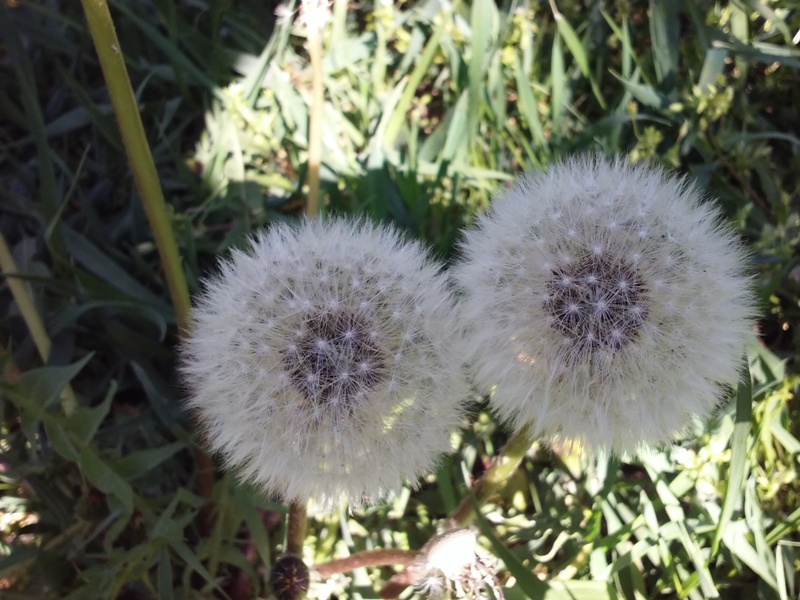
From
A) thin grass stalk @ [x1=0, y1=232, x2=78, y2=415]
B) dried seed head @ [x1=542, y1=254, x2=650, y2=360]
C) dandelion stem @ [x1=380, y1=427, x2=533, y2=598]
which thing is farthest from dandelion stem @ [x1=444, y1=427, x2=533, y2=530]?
thin grass stalk @ [x1=0, y1=232, x2=78, y2=415]

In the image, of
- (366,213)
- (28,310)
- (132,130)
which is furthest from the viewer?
(366,213)

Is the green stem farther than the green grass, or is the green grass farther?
the green grass

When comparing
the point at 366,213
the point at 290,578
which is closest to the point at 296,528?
the point at 290,578

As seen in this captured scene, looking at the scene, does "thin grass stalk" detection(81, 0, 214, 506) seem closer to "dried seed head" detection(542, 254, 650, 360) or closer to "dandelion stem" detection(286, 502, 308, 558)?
"dandelion stem" detection(286, 502, 308, 558)

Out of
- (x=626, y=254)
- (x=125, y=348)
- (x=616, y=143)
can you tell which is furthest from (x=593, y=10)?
(x=125, y=348)

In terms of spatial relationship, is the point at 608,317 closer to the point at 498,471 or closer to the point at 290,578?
the point at 498,471

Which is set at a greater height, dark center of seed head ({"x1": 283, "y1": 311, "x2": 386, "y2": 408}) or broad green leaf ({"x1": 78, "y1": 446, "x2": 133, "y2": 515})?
dark center of seed head ({"x1": 283, "y1": 311, "x2": 386, "y2": 408})
